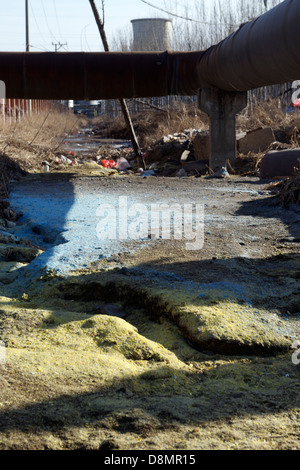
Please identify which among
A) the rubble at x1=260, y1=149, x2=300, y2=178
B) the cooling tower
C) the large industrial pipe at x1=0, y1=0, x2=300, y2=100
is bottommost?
the rubble at x1=260, y1=149, x2=300, y2=178

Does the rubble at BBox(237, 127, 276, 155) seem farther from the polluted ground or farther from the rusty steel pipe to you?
the polluted ground

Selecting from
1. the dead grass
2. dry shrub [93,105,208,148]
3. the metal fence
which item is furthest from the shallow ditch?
dry shrub [93,105,208,148]

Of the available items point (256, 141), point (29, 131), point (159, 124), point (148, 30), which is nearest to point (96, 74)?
point (256, 141)

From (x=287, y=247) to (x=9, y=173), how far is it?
578 cm

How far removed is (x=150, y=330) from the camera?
2906 millimetres

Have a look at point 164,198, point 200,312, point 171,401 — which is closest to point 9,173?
point 164,198

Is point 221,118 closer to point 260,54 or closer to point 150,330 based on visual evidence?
point 260,54

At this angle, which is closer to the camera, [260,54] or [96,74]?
[260,54]

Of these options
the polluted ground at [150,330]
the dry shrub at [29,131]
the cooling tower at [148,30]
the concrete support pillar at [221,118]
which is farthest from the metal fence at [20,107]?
the polluted ground at [150,330]

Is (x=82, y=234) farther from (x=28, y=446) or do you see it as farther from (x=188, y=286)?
(x=28, y=446)

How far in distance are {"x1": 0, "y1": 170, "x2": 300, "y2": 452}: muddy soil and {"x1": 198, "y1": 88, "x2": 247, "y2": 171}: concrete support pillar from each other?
6.08 meters

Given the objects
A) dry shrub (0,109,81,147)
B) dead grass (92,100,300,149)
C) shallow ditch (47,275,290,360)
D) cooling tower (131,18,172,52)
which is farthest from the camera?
cooling tower (131,18,172,52)

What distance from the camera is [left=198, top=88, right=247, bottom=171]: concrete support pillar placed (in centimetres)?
1020

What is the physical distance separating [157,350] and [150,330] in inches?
14.7
